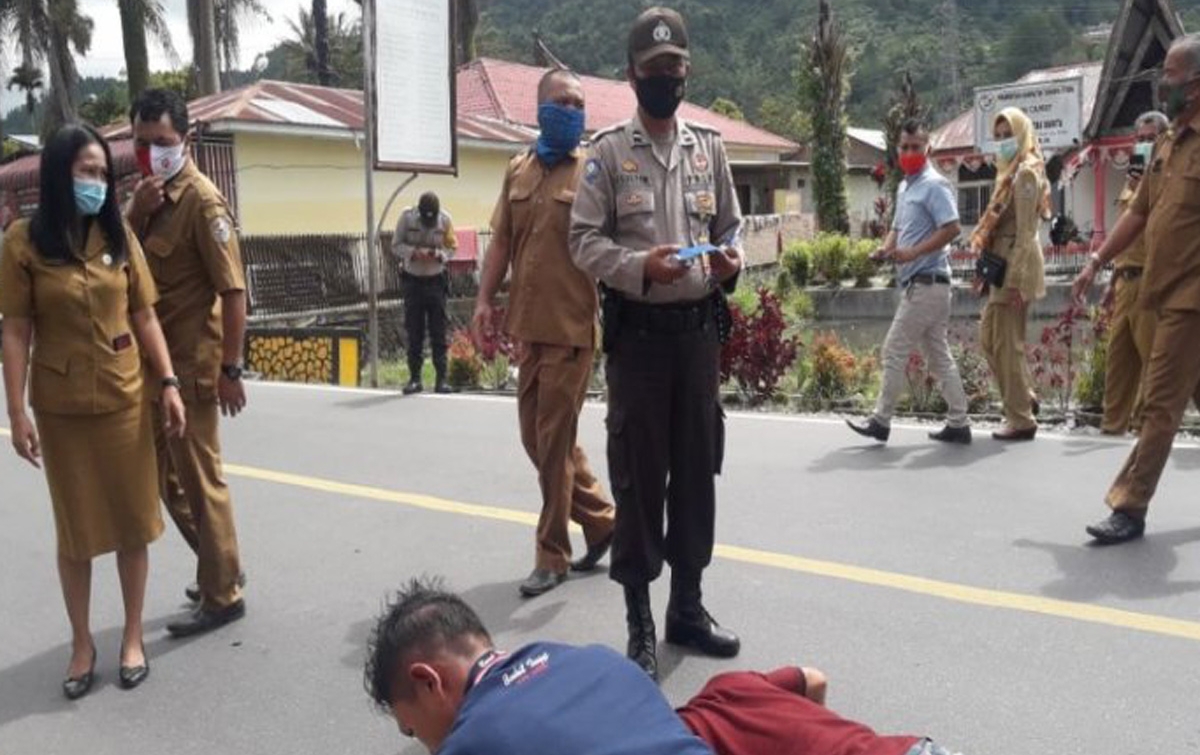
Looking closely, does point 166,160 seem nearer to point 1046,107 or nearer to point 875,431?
point 875,431

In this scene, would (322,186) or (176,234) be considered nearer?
(176,234)

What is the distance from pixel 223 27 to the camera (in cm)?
3994

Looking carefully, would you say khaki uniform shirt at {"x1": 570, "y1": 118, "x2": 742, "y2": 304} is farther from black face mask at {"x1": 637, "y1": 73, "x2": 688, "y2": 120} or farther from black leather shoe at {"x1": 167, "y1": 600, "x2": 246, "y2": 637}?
black leather shoe at {"x1": 167, "y1": 600, "x2": 246, "y2": 637}

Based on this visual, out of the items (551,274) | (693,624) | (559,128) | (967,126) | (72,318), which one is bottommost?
(693,624)

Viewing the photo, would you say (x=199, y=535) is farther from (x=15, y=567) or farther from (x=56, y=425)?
(x=15, y=567)

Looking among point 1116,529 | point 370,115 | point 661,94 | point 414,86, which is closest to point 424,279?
point 370,115

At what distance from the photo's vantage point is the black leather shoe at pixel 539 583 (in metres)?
4.71

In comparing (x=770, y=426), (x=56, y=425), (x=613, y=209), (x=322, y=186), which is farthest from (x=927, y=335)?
(x=322, y=186)

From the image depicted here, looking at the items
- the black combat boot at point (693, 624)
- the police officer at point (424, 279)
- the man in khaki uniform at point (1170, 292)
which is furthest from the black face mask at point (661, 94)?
the police officer at point (424, 279)

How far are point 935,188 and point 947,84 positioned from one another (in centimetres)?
5432

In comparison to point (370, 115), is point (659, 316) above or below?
below

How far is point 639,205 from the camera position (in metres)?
3.79

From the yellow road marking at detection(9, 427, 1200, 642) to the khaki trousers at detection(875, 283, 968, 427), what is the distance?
218cm

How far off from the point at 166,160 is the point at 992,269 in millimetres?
4866
